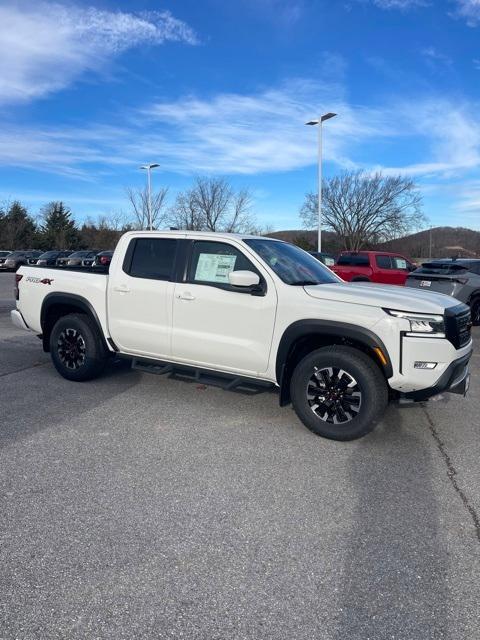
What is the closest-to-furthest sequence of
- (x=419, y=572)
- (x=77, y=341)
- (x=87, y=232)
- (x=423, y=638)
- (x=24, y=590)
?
(x=423, y=638) < (x=24, y=590) < (x=419, y=572) < (x=77, y=341) < (x=87, y=232)

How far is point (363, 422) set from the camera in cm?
425

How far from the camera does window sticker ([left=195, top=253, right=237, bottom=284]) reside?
5000mm

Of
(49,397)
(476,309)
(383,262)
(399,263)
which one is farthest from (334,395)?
(399,263)

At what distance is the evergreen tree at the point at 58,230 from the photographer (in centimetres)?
6600

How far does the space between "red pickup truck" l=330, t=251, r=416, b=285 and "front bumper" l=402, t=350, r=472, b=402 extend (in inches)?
458

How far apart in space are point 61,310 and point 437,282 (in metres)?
8.87

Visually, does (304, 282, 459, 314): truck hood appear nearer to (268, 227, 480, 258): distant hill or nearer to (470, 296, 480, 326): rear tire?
(470, 296, 480, 326): rear tire

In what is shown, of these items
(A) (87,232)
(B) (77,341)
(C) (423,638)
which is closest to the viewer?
(C) (423,638)

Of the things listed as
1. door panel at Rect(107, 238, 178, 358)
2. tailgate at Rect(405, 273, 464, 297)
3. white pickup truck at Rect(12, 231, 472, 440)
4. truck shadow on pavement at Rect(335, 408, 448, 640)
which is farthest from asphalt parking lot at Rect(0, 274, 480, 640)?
tailgate at Rect(405, 273, 464, 297)

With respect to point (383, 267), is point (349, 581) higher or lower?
lower

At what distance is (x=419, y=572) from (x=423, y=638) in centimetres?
48

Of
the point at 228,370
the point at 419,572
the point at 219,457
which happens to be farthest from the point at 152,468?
the point at 419,572

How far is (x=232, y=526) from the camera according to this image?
9.95ft

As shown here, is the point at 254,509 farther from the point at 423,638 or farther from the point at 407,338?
the point at 407,338
